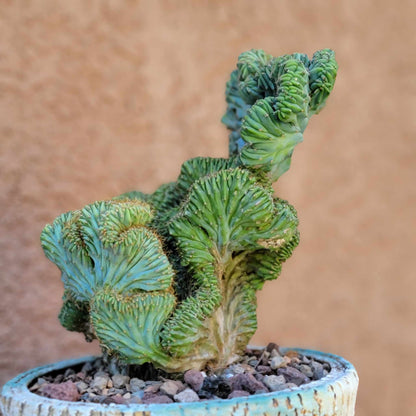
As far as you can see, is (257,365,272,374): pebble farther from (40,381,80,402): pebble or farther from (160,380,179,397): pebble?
(40,381,80,402): pebble

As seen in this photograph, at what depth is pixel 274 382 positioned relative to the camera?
0.69 m

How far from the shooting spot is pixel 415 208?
5.99 feet

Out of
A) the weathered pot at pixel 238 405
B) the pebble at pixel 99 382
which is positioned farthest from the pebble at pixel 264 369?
the pebble at pixel 99 382

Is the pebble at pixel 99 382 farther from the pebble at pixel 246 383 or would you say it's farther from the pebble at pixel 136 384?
the pebble at pixel 246 383

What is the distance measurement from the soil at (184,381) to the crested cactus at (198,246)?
→ 3 cm

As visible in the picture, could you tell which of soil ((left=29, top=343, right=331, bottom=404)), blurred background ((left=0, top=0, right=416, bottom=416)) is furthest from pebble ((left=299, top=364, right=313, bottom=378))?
blurred background ((left=0, top=0, right=416, bottom=416))

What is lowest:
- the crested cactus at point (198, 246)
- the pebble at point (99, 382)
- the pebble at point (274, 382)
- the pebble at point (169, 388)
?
the pebble at point (99, 382)

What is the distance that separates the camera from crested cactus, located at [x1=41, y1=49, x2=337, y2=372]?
708 mm

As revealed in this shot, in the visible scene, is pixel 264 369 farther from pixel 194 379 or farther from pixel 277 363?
pixel 194 379

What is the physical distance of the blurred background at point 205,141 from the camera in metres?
1.44

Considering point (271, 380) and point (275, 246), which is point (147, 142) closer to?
point (275, 246)

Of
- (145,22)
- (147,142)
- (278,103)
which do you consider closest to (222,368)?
(278,103)

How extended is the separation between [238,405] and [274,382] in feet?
0.43

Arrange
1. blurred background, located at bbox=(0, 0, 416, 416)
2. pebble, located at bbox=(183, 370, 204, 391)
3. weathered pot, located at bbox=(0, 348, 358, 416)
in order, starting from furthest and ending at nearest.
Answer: blurred background, located at bbox=(0, 0, 416, 416) < pebble, located at bbox=(183, 370, 204, 391) < weathered pot, located at bbox=(0, 348, 358, 416)
